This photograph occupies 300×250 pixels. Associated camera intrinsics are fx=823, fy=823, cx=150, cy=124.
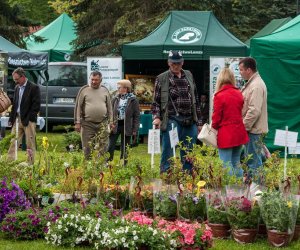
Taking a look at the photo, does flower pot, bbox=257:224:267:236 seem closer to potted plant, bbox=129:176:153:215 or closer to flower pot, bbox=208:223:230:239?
flower pot, bbox=208:223:230:239

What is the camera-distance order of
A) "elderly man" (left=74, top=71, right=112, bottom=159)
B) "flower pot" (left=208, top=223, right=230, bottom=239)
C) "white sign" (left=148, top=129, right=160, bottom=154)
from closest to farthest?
1. "flower pot" (left=208, top=223, right=230, bottom=239)
2. "white sign" (left=148, top=129, right=160, bottom=154)
3. "elderly man" (left=74, top=71, right=112, bottom=159)

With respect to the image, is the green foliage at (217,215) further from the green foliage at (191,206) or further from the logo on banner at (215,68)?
the logo on banner at (215,68)

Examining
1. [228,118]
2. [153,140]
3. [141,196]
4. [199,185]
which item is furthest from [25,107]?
[199,185]

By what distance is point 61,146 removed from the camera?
61.9ft

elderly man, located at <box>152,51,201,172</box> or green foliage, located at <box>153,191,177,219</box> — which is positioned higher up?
elderly man, located at <box>152,51,201,172</box>

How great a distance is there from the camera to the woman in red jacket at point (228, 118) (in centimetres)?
976

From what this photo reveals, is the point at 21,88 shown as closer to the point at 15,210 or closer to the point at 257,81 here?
the point at 257,81

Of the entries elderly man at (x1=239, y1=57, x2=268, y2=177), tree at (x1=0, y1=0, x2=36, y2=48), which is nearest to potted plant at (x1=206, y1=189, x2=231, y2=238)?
elderly man at (x1=239, y1=57, x2=268, y2=177)

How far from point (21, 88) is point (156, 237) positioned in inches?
323

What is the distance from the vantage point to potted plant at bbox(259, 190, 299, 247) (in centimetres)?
715

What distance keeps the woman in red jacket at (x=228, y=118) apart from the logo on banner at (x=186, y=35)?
933 centimetres

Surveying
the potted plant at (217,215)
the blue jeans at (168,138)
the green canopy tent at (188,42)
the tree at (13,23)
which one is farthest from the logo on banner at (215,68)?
the tree at (13,23)

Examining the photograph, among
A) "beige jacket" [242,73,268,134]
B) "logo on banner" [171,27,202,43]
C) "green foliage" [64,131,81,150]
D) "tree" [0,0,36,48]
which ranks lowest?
"green foliage" [64,131,81,150]

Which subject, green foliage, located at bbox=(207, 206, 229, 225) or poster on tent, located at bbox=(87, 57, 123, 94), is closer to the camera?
green foliage, located at bbox=(207, 206, 229, 225)
